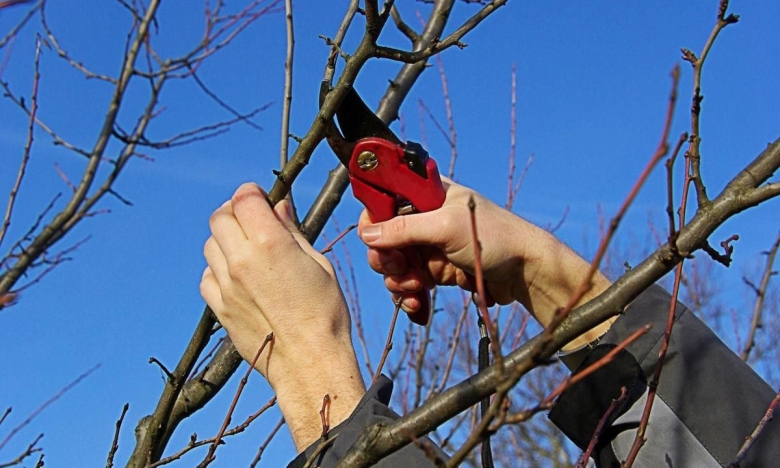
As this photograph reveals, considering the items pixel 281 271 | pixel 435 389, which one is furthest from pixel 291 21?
pixel 435 389

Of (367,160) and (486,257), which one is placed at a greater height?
(367,160)

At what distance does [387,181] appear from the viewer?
1886mm

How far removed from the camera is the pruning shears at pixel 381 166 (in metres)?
1.87

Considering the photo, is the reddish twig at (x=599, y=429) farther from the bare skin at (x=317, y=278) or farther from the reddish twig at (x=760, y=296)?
the reddish twig at (x=760, y=296)

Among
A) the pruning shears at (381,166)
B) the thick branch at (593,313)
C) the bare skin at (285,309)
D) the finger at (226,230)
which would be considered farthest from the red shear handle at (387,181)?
the thick branch at (593,313)

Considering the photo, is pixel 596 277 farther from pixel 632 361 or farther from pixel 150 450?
pixel 150 450

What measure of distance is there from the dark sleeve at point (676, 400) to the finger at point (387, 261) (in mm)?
511

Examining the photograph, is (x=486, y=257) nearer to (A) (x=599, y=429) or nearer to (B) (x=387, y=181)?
(B) (x=387, y=181)

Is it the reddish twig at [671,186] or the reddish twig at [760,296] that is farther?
the reddish twig at [760,296]

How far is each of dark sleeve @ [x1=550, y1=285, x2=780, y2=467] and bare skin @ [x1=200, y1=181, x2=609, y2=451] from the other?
198 millimetres

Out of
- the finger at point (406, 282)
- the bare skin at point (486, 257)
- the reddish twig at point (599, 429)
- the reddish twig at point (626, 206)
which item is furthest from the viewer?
the finger at point (406, 282)

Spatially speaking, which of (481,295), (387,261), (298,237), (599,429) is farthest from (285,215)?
(481,295)

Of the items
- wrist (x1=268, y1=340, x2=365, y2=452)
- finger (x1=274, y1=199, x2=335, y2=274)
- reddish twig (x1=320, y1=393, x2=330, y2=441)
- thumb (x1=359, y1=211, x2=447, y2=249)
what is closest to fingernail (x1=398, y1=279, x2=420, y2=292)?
thumb (x1=359, y1=211, x2=447, y2=249)

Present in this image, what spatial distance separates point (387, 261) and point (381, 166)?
24cm
